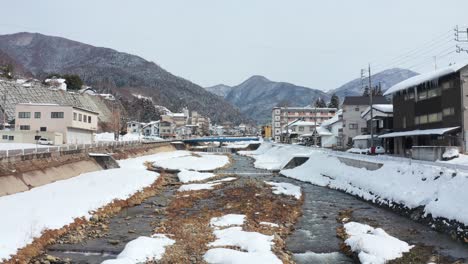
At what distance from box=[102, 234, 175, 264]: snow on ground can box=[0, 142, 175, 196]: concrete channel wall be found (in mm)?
11780

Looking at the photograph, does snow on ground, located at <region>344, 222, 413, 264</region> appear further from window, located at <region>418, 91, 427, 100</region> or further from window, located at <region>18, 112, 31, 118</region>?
window, located at <region>18, 112, 31, 118</region>

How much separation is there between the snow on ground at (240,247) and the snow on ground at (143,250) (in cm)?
176

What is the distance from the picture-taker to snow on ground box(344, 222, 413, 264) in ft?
43.5

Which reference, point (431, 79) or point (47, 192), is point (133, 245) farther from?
point (431, 79)

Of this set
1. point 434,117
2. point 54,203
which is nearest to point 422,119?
point 434,117

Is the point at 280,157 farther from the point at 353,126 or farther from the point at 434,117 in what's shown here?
the point at 434,117

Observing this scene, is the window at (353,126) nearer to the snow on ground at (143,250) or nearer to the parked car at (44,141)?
the parked car at (44,141)

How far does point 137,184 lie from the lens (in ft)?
99.0

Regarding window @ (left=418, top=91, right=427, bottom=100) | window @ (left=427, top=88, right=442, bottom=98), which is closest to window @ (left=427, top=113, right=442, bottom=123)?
window @ (left=427, top=88, right=442, bottom=98)

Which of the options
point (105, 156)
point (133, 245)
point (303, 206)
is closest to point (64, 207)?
point (133, 245)

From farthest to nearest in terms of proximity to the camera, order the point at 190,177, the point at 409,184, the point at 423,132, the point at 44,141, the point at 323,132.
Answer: the point at 323,132 < the point at 44,141 < the point at 190,177 < the point at 423,132 < the point at 409,184

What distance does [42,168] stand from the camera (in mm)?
28562

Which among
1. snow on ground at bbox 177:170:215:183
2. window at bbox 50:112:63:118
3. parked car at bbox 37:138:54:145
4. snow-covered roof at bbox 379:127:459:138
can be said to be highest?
window at bbox 50:112:63:118

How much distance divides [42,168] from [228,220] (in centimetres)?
1700
